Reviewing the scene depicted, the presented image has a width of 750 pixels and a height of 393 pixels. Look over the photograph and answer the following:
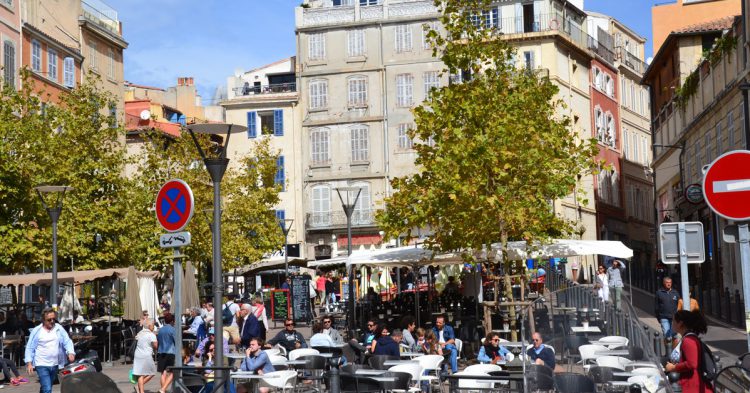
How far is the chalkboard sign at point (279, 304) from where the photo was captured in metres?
41.8

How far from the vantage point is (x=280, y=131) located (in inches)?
2682

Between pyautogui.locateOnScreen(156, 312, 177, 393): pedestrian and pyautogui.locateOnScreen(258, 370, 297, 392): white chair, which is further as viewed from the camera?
pyautogui.locateOnScreen(156, 312, 177, 393): pedestrian

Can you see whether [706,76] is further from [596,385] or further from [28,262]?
[596,385]

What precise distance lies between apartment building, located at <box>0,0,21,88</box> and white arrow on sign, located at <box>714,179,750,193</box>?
140 ft

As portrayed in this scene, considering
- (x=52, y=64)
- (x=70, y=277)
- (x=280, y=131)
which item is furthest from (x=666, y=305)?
(x=280, y=131)

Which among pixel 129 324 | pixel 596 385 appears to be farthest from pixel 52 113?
pixel 596 385

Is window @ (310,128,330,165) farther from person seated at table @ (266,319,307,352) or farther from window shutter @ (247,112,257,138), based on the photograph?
person seated at table @ (266,319,307,352)

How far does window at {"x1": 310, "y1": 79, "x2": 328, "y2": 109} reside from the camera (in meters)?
67.6

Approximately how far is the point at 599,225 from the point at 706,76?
91.3ft

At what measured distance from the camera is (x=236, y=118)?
70312 millimetres

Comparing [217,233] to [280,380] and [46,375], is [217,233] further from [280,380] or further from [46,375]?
[46,375]

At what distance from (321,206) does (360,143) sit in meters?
3.82

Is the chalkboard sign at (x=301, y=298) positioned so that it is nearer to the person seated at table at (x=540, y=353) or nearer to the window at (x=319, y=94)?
the window at (x=319, y=94)

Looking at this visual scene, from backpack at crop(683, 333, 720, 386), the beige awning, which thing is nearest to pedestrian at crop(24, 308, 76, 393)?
backpack at crop(683, 333, 720, 386)
